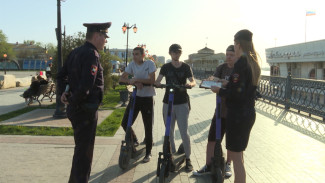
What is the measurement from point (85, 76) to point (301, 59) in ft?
145

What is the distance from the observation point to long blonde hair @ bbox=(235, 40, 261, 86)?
2.88 meters

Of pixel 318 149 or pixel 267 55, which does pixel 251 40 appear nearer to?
pixel 318 149

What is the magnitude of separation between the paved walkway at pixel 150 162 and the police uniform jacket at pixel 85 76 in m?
1.52

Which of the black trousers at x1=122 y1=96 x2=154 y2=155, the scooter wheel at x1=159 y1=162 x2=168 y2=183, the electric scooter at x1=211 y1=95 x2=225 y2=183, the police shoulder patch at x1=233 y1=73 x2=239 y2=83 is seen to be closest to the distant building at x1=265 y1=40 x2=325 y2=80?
the black trousers at x1=122 y1=96 x2=154 y2=155

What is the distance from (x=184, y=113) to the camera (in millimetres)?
4359

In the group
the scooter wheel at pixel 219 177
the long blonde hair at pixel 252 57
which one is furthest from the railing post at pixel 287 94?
the long blonde hair at pixel 252 57

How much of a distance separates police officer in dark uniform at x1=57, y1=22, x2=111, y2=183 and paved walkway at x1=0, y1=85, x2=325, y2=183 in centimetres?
99

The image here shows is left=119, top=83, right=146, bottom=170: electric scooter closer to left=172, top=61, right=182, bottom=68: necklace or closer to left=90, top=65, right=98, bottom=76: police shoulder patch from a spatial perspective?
left=172, top=61, right=182, bottom=68: necklace

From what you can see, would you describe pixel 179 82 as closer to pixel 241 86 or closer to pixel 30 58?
pixel 241 86

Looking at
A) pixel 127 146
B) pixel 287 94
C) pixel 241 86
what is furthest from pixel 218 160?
pixel 287 94

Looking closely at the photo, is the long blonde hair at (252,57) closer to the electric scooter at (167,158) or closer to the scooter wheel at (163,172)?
the electric scooter at (167,158)

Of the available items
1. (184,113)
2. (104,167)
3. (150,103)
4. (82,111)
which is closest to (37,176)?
(104,167)

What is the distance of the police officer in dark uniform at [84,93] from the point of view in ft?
9.39

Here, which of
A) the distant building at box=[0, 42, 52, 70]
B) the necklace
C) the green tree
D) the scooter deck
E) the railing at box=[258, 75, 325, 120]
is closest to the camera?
the necklace
